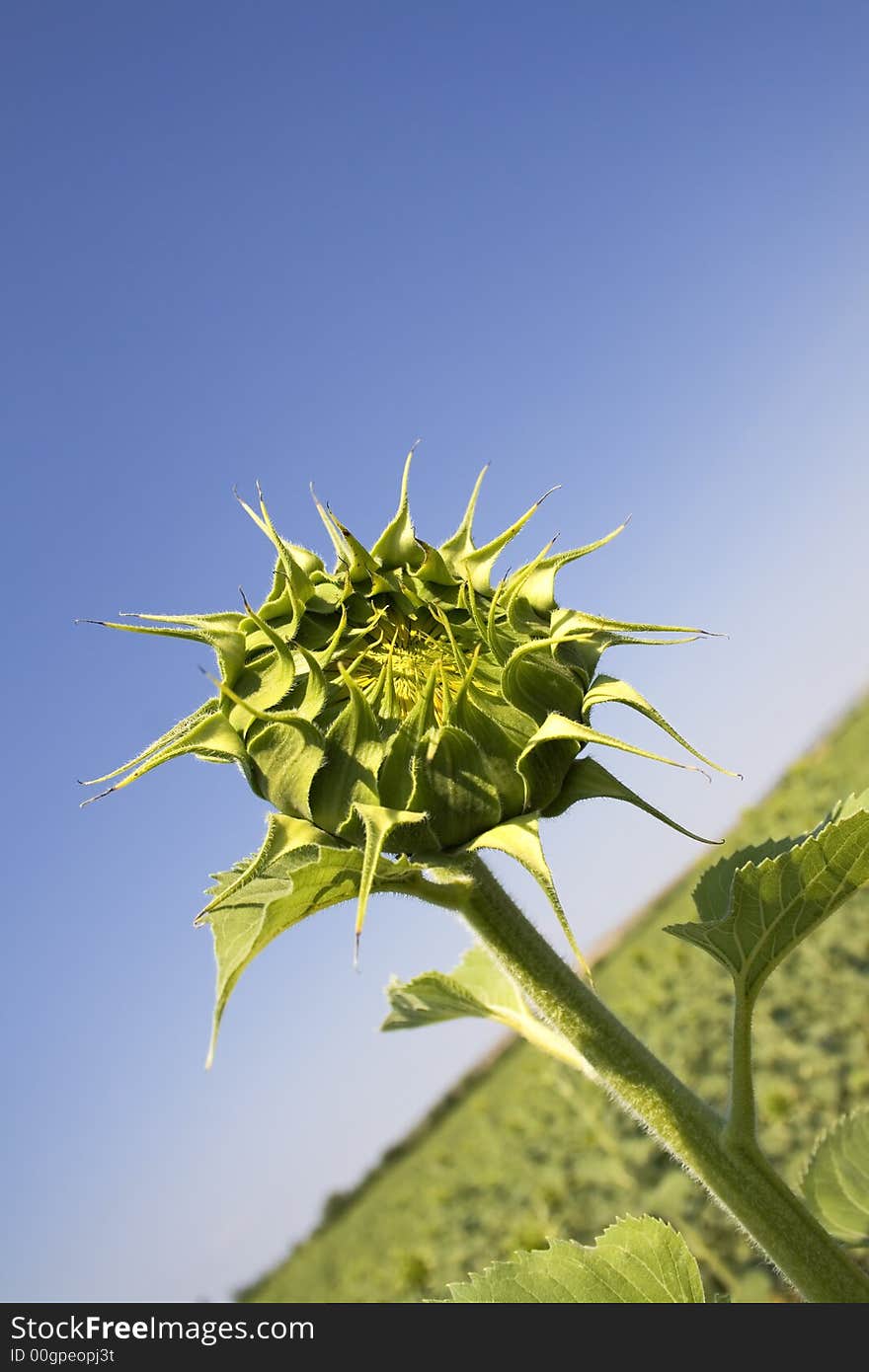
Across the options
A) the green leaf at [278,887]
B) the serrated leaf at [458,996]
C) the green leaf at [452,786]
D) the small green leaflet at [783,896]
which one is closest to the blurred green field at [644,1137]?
the serrated leaf at [458,996]

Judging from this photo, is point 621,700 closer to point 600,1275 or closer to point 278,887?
point 278,887

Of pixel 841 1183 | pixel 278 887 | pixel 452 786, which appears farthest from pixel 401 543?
pixel 841 1183

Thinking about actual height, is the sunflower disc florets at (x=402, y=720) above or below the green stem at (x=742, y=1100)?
above

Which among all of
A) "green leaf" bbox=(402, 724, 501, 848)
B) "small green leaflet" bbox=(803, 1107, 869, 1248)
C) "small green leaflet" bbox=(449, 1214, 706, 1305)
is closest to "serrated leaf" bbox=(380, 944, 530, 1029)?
"small green leaflet" bbox=(449, 1214, 706, 1305)

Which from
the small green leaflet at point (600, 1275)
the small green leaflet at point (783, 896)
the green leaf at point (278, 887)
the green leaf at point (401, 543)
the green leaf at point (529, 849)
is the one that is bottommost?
the small green leaflet at point (600, 1275)

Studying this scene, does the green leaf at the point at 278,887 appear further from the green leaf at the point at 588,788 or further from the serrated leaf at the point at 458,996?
the serrated leaf at the point at 458,996

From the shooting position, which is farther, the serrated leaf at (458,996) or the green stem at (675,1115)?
the serrated leaf at (458,996)

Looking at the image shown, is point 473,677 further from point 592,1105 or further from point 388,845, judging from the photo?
point 592,1105
